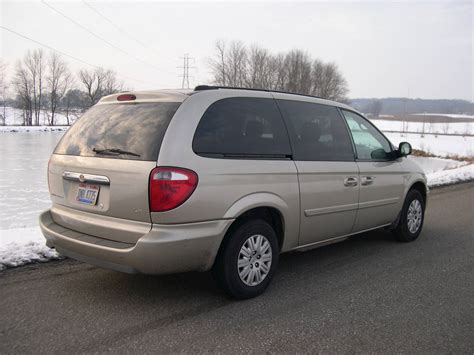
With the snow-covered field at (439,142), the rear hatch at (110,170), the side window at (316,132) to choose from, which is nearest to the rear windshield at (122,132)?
the rear hatch at (110,170)

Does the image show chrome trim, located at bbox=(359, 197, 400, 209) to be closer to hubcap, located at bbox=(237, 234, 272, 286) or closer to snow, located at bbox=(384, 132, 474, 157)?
hubcap, located at bbox=(237, 234, 272, 286)

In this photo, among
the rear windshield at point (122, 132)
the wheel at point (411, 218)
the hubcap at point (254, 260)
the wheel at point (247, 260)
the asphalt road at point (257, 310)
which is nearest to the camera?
the asphalt road at point (257, 310)

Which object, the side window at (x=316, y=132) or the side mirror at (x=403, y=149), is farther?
the side mirror at (x=403, y=149)

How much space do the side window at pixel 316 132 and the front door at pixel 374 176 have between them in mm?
228

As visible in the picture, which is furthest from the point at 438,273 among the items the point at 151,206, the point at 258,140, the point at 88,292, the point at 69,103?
the point at 69,103

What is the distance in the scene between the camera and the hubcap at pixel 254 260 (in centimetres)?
372

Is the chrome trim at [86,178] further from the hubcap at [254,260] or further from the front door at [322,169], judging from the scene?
the front door at [322,169]

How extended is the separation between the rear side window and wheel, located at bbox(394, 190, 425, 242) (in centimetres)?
255

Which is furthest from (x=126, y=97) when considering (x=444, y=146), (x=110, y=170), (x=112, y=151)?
(x=444, y=146)

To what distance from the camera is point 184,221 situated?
10.7 ft

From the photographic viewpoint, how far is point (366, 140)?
5203mm

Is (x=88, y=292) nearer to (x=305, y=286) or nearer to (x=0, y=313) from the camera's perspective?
(x=0, y=313)

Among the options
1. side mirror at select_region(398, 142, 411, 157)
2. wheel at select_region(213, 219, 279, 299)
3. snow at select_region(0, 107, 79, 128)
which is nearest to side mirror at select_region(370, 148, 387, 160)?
side mirror at select_region(398, 142, 411, 157)

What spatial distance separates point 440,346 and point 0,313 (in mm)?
3322
